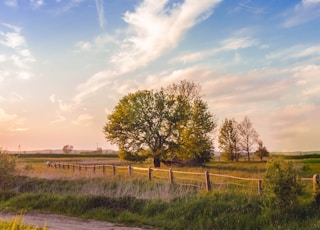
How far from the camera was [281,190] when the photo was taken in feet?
49.6

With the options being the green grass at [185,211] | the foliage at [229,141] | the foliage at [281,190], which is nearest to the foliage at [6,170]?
the green grass at [185,211]

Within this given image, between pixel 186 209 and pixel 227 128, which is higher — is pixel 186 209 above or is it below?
below

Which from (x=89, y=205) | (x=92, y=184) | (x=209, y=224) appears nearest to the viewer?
(x=209, y=224)

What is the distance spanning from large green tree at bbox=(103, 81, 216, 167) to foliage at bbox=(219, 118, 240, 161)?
25.1m

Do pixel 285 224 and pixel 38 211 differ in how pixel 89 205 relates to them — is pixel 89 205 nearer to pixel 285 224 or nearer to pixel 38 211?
pixel 38 211

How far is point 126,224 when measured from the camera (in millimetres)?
16078

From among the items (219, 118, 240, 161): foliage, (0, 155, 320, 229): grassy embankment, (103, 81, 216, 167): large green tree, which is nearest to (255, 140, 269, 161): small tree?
(219, 118, 240, 161): foliage

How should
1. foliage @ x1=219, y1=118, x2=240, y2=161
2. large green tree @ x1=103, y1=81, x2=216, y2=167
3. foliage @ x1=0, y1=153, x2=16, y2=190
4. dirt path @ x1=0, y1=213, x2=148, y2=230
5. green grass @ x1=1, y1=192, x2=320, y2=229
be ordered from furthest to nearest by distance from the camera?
foliage @ x1=219, y1=118, x2=240, y2=161, large green tree @ x1=103, y1=81, x2=216, y2=167, foliage @ x1=0, y1=153, x2=16, y2=190, dirt path @ x1=0, y1=213, x2=148, y2=230, green grass @ x1=1, y1=192, x2=320, y2=229

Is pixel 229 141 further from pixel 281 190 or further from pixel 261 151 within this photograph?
pixel 281 190

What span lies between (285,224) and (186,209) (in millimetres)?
4267

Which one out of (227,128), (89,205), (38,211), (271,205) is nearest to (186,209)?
(271,205)

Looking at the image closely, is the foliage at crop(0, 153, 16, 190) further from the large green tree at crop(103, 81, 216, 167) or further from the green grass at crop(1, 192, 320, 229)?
the large green tree at crop(103, 81, 216, 167)

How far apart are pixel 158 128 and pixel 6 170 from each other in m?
29.0

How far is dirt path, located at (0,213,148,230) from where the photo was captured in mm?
15109
